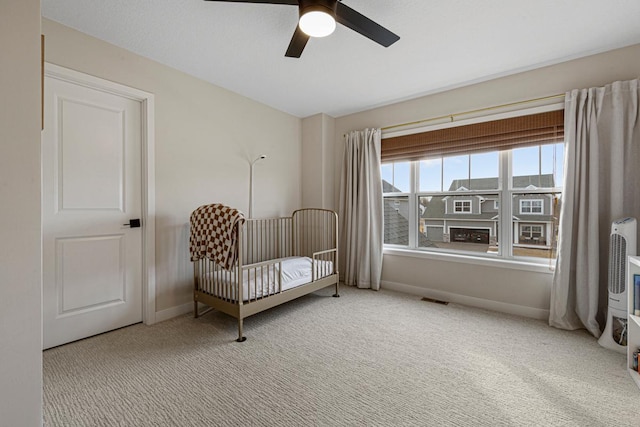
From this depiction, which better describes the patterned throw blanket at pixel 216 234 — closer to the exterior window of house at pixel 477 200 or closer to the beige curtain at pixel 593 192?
the exterior window of house at pixel 477 200

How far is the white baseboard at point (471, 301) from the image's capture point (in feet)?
8.55

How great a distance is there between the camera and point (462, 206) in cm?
312

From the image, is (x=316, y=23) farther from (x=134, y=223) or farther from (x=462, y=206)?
(x=462, y=206)

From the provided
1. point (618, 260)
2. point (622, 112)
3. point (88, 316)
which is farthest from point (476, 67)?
point (88, 316)

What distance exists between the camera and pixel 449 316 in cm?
267

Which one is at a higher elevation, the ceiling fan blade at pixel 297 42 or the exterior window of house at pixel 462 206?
the ceiling fan blade at pixel 297 42

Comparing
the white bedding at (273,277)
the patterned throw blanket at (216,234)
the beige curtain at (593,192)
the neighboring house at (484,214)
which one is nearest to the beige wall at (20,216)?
the patterned throw blanket at (216,234)

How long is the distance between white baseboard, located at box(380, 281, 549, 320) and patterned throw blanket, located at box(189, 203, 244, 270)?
2177mm

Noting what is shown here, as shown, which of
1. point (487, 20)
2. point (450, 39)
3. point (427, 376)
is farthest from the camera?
point (450, 39)

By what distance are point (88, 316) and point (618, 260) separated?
4.08 m

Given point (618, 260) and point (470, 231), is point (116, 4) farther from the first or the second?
point (618, 260)

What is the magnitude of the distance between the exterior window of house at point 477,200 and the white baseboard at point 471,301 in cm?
48

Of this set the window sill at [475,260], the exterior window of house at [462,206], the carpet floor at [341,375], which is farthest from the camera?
the exterior window of house at [462,206]

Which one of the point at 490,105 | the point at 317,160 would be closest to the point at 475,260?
the point at 490,105
